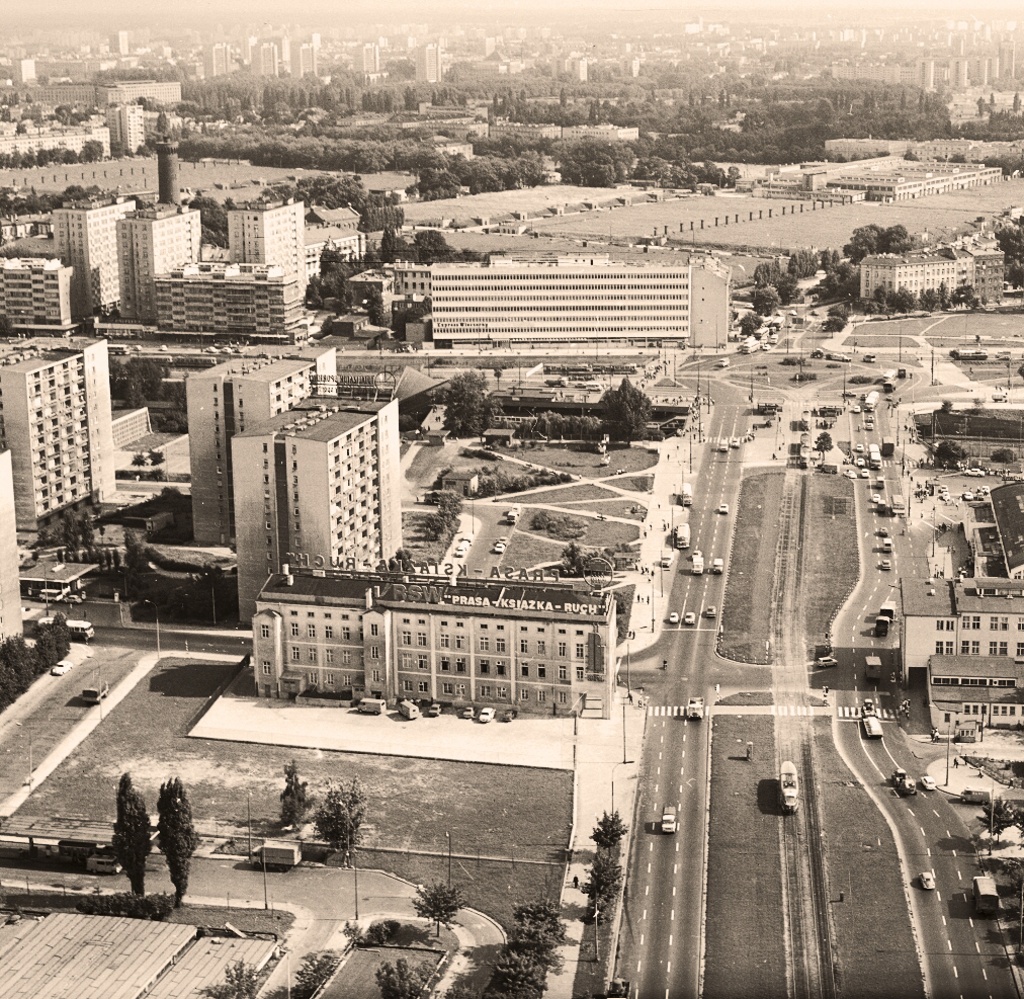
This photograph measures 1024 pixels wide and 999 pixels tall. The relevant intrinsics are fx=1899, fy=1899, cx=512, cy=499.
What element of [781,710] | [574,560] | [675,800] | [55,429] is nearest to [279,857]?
[675,800]

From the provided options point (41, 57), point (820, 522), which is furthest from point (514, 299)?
point (41, 57)

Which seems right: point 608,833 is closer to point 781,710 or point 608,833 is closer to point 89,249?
point 781,710

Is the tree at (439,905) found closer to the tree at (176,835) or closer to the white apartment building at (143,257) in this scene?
the tree at (176,835)

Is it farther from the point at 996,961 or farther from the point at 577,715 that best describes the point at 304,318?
the point at 996,961

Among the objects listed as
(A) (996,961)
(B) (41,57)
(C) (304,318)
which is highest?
(B) (41,57)

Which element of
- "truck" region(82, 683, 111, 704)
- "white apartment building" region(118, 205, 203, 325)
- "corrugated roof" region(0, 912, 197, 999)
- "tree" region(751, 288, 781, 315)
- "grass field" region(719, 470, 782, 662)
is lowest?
"corrugated roof" region(0, 912, 197, 999)

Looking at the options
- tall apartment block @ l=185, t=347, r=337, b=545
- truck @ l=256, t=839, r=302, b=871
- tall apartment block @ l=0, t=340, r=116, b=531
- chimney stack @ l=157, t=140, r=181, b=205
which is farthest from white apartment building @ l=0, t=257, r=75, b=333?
truck @ l=256, t=839, r=302, b=871

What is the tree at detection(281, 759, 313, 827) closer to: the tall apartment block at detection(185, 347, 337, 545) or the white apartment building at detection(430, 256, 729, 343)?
the tall apartment block at detection(185, 347, 337, 545)
